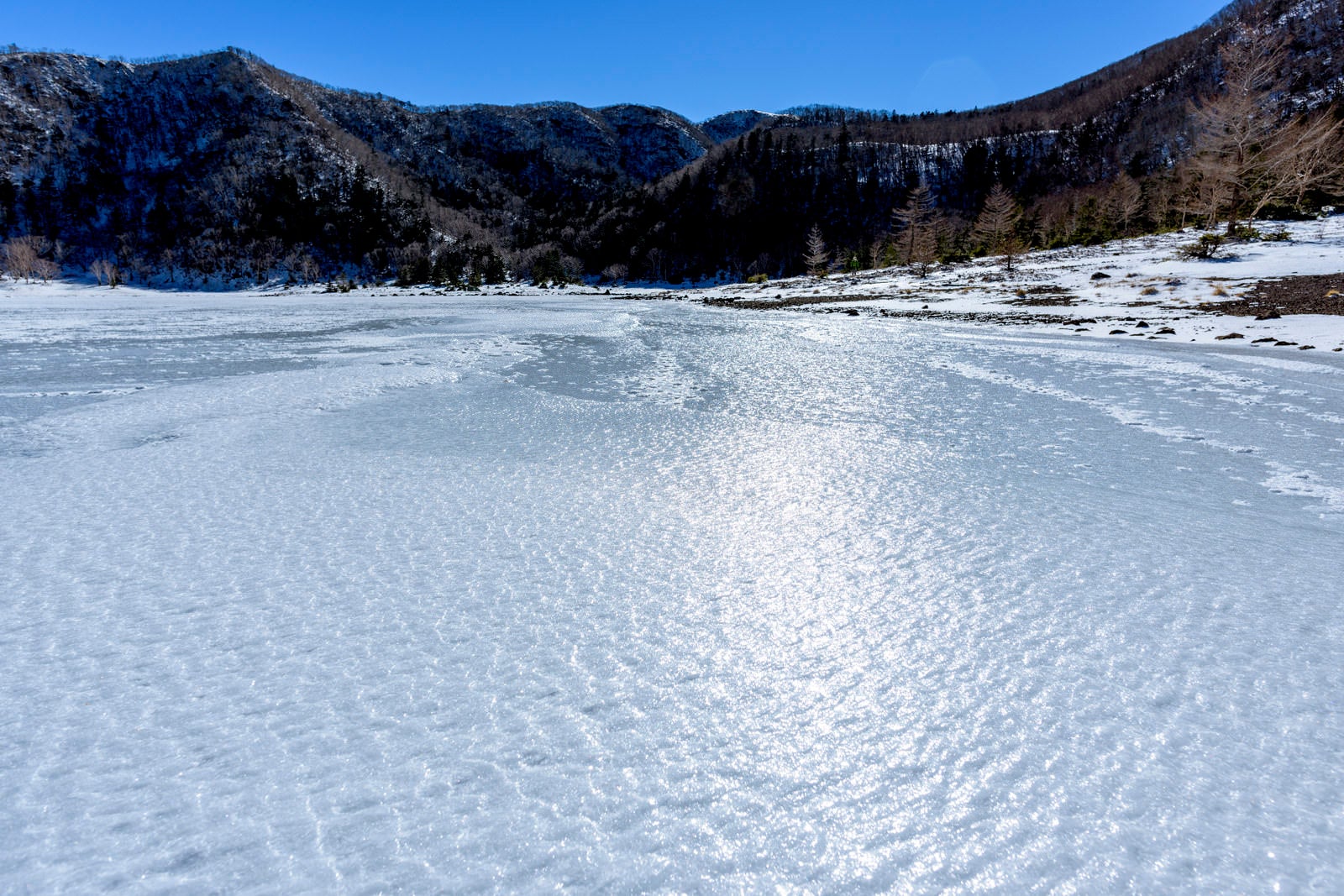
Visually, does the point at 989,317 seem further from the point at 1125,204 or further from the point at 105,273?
the point at 105,273

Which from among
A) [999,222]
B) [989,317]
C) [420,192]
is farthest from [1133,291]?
[420,192]

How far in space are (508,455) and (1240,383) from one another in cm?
1139

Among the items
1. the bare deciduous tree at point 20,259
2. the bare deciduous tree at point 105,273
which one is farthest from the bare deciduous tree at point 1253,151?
the bare deciduous tree at point 20,259

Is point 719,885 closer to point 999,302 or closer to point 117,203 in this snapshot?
point 999,302

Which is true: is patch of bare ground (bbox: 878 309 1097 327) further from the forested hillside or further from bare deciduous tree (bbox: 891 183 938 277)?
the forested hillside

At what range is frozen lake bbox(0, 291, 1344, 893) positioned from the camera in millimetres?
1861

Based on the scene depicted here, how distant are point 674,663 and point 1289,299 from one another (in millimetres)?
26142

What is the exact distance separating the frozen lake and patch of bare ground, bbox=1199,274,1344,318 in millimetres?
15906

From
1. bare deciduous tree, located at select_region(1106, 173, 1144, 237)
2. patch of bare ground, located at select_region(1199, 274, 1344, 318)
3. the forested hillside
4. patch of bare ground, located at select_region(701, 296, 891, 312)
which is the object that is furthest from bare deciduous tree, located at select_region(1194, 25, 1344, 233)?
the forested hillside

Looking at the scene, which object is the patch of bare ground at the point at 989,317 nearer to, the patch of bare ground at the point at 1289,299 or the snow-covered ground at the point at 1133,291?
the snow-covered ground at the point at 1133,291

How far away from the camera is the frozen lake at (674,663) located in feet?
6.11

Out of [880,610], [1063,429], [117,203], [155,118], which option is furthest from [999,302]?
[155,118]

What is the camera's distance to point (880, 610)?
316 cm

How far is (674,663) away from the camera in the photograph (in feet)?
9.07
